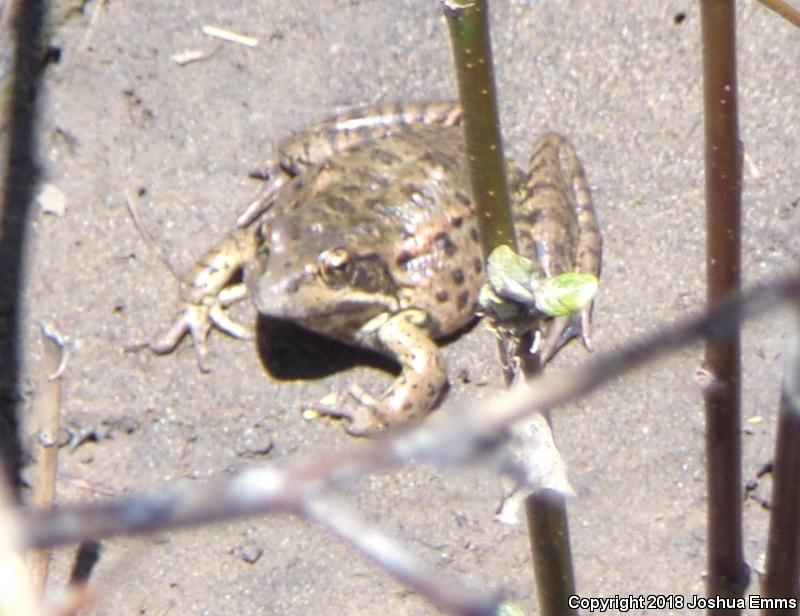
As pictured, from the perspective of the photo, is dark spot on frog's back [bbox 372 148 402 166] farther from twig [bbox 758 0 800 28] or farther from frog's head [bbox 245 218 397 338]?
twig [bbox 758 0 800 28]

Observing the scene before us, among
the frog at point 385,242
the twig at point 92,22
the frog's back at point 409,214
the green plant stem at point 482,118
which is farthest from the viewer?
the twig at point 92,22

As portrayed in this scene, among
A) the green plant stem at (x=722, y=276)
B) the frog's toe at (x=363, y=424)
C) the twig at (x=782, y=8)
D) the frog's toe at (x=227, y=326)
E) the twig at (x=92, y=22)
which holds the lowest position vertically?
the frog's toe at (x=363, y=424)

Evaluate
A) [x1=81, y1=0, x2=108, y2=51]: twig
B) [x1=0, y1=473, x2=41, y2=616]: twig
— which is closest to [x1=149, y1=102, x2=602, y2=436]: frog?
[x1=81, y1=0, x2=108, y2=51]: twig

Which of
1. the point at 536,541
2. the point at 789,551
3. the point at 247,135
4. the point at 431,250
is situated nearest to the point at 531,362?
the point at 536,541

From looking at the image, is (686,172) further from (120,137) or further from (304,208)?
(120,137)

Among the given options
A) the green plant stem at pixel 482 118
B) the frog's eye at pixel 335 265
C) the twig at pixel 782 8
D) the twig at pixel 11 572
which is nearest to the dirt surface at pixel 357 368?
the frog's eye at pixel 335 265

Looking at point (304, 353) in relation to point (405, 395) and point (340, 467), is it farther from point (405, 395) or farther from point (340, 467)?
point (340, 467)

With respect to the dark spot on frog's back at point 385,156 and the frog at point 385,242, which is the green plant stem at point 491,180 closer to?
the frog at point 385,242
